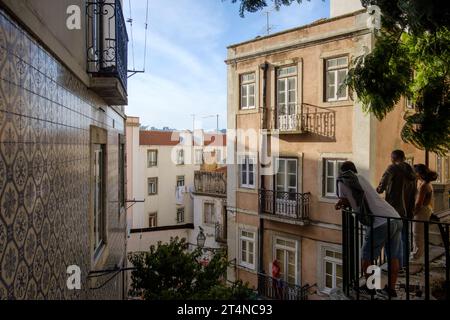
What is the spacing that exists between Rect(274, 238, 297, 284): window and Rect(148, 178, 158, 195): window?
63.0 feet

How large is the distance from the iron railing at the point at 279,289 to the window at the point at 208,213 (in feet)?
33.0

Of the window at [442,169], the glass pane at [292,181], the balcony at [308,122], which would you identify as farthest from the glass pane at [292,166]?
the window at [442,169]

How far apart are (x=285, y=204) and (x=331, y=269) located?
2.90 meters

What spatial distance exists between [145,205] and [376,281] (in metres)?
29.4

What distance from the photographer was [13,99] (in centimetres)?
231

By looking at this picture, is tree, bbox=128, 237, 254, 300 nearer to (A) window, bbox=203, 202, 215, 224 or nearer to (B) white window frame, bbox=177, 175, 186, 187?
(A) window, bbox=203, 202, 215, 224

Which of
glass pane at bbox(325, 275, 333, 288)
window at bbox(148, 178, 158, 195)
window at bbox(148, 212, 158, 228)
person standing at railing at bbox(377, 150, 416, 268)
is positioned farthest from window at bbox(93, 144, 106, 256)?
window at bbox(148, 212, 158, 228)

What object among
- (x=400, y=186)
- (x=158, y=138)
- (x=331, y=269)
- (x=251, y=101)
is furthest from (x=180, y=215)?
(x=400, y=186)

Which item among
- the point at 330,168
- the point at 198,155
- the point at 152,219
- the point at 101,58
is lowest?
the point at 152,219

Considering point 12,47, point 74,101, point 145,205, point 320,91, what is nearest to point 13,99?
point 12,47

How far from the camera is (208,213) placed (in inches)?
1005

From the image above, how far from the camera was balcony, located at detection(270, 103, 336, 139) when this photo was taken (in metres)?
13.5

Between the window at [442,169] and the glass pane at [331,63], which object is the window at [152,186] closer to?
the glass pane at [331,63]

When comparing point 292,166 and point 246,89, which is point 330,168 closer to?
point 292,166
